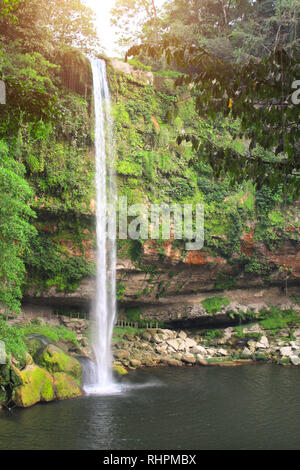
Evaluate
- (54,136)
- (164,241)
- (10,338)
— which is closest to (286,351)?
(164,241)

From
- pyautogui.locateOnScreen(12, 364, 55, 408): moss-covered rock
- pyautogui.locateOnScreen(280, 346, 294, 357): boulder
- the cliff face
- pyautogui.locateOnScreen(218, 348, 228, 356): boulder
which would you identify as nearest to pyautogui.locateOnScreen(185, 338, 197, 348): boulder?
pyautogui.locateOnScreen(218, 348, 228, 356): boulder

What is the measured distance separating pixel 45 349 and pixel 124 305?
8234mm

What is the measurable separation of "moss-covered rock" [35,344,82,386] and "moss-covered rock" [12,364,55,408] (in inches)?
Result: 19.9

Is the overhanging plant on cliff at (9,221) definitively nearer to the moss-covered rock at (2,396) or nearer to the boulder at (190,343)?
the moss-covered rock at (2,396)

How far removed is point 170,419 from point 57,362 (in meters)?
4.23

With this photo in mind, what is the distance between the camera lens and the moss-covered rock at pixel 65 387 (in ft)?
40.2

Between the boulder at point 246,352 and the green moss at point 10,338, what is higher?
the green moss at point 10,338

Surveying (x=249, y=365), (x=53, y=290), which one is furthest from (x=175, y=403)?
(x=53, y=290)

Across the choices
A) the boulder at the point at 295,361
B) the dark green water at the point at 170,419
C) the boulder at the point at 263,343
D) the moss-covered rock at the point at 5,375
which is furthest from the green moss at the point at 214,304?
the moss-covered rock at the point at 5,375

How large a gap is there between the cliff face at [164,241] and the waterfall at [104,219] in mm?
424

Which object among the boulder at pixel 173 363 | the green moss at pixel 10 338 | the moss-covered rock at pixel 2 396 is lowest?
the boulder at pixel 173 363

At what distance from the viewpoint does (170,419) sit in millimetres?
10570

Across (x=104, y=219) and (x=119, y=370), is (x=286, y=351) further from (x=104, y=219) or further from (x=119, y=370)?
(x=104, y=219)

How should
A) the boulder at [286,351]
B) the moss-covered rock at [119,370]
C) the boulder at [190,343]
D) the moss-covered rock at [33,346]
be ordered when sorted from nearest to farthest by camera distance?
the moss-covered rock at [33,346] < the moss-covered rock at [119,370] < the boulder at [286,351] < the boulder at [190,343]
